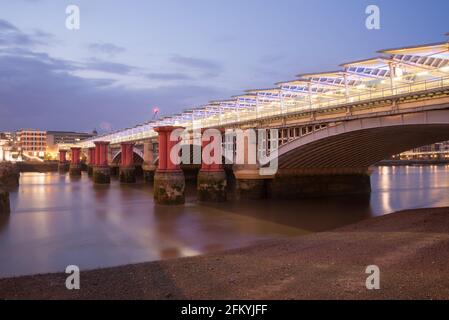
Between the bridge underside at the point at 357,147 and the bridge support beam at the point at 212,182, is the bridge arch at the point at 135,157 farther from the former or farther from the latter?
the bridge underside at the point at 357,147

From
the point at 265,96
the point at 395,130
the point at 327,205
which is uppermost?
the point at 265,96

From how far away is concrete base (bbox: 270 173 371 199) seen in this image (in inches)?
1063

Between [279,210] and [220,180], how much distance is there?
14.5ft

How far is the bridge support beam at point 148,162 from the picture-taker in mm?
45750

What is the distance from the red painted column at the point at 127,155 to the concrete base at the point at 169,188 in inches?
995

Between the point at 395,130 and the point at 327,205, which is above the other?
the point at 395,130

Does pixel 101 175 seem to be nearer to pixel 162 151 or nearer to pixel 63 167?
pixel 162 151

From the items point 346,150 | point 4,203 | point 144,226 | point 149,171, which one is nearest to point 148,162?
point 149,171

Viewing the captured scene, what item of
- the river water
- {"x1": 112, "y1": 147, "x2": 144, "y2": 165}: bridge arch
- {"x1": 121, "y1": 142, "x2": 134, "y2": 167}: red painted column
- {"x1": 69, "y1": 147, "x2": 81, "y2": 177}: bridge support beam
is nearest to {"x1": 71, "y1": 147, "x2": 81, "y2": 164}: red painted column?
{"x1": 69, "y1": 147, "x2": 81, "y2": 177}: bridge support beam

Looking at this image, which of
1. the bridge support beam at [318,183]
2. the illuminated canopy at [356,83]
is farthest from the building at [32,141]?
the bridge support beam at [318,183]

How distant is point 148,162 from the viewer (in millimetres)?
46781
